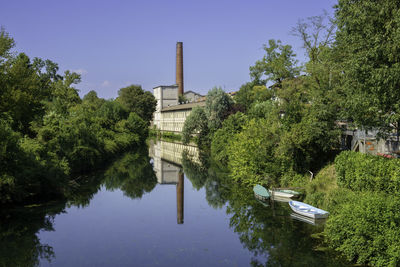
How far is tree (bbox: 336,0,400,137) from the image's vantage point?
1898cm

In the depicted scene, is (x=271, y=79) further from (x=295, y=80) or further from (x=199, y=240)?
(x=199, y=240)

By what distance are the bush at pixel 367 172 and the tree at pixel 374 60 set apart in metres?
2.10

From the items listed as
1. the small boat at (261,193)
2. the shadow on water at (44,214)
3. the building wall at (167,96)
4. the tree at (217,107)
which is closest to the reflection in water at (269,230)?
the small boat at (261,193)

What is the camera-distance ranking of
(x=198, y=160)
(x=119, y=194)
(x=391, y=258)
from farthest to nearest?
(x=198, y=160) → (x=119, y=194) → (x=391, y=258)

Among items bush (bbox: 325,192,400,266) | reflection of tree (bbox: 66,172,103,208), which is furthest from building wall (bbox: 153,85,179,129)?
bush (bbox: 325,192,400,266)

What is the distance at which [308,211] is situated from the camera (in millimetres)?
23578

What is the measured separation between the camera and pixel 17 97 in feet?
109

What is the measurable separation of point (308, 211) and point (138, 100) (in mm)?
86065

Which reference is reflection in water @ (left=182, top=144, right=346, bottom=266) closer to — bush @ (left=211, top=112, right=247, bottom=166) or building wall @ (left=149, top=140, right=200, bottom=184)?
building wall @ (left=149, top=140, right=200, bottom=184)

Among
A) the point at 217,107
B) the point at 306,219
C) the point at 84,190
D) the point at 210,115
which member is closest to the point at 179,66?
the point at 210,115

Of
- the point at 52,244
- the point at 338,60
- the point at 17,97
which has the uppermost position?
the point at 338,60

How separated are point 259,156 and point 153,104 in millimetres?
78436

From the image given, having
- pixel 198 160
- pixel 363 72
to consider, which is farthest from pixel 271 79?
pixel 363 72

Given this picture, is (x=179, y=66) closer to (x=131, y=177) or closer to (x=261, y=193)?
(x=131, y=177)
